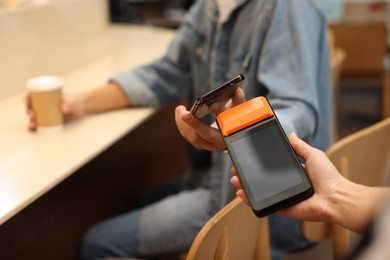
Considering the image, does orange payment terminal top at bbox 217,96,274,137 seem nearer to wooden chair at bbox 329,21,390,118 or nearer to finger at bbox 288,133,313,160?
finger at bbox 288,133,313,160

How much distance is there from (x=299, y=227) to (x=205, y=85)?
41cm

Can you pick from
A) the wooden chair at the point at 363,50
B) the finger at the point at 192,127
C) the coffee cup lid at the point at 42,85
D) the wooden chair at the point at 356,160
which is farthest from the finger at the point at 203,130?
the wooden chair at the point at 363,50

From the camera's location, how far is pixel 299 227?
3.54ft

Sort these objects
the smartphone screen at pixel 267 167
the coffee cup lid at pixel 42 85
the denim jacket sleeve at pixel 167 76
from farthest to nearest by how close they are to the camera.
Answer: the denim jacket sleeve at pixel 167 76 < the coffee cup lid at pixel 42 85 < the smartphone screen at pixel 267 167

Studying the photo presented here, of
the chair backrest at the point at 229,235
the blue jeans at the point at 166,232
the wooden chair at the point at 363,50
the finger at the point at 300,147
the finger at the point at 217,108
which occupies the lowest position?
the wooden chair at the point at 363,50

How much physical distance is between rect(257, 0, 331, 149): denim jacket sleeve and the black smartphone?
0.61 ft

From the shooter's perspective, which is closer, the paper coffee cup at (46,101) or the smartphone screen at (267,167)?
the smartphone screen at (267,167)

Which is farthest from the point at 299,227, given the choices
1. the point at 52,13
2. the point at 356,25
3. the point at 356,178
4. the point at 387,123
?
the point at 356,25

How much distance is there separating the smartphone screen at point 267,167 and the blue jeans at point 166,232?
43cm

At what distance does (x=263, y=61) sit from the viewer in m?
0.97

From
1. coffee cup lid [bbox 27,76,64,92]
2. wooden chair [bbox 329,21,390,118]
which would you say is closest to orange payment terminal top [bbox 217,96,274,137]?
coffee cup lid [bbox 27,76,64,92]

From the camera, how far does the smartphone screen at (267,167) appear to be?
621mm

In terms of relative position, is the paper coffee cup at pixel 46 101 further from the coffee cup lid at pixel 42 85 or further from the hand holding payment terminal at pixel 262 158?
the hand holding payment terminal at pixel 262 158

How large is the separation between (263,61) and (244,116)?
32 cm
